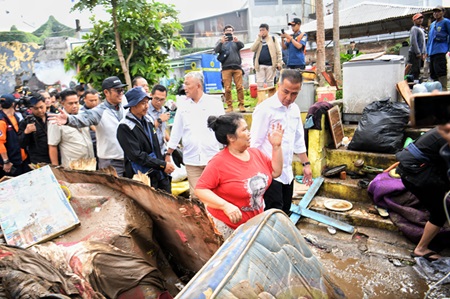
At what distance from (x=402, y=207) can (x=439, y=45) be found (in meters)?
4.39

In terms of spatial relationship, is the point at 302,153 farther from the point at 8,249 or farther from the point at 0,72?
the point at 0,72

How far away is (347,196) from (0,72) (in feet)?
63.8

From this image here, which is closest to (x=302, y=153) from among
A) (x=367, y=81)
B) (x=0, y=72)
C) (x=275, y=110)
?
(x=275, y=110)

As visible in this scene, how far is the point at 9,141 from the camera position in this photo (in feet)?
15.0

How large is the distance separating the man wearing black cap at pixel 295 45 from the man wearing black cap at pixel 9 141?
553 cm

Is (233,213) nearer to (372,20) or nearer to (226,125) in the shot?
(226,125)

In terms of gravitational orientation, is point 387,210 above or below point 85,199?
below

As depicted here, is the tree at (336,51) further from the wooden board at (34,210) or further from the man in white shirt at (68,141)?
the wooden board at (34,210)

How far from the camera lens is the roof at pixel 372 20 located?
13.8m

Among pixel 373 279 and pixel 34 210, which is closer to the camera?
pixel 34 210

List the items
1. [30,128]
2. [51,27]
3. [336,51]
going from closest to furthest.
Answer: [30,128] → [336,51] → [51,27]

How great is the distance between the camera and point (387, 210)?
13.2ft

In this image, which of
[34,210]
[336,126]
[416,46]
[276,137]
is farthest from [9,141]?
[416,46]

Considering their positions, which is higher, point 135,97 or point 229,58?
point 229,58
